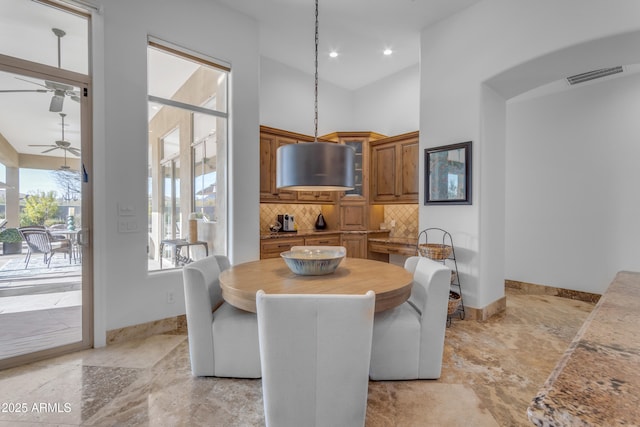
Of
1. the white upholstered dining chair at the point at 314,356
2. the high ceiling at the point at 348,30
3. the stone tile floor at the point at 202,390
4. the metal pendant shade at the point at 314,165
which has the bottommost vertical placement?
the stone tile floor at the point at 202,390

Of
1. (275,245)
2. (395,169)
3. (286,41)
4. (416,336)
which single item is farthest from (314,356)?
(286,41)

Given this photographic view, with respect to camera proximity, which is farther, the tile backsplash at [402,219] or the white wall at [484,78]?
the tile backsplash at [402,219]

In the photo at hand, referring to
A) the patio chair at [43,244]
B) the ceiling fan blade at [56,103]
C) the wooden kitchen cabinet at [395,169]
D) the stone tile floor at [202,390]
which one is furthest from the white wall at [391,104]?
the patio chair at [43,244]

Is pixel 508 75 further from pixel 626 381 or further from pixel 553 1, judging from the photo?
pixel 626 381

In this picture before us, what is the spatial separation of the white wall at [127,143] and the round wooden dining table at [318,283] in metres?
1.21

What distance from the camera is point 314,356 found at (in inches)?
55.1

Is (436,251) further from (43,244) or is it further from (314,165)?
(43,244)

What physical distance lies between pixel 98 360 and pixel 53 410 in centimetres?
61

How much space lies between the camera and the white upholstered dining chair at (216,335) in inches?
80.7

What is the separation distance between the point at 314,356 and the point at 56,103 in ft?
10.1

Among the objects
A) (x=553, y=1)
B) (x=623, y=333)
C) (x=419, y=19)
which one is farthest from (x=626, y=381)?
(x=419, y=19)

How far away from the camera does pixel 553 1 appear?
106 inches

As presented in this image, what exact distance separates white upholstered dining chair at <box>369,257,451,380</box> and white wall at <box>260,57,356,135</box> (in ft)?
11.9

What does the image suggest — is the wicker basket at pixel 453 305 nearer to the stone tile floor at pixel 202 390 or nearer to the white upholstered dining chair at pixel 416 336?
the stone tile floor at pixel 202 390
